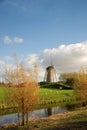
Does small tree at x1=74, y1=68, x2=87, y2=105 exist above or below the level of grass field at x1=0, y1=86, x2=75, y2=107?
above

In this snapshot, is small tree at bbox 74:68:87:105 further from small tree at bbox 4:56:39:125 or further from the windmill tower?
the windmill tower

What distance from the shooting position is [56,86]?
11869 centimetres

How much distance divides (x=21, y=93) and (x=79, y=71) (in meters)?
24.5

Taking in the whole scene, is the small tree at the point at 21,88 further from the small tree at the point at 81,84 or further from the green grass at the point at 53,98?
the green grass at the point at 53,98

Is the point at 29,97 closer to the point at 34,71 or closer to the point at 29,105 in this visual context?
the point at 29,105

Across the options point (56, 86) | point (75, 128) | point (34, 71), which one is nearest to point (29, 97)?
point (34, 71)

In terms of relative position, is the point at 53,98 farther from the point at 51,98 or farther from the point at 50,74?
the point at 50,74

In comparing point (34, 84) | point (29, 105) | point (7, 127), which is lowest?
point (7, 127)

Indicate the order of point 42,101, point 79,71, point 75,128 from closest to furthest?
point 75,128 < point 79,71 < point 42,101

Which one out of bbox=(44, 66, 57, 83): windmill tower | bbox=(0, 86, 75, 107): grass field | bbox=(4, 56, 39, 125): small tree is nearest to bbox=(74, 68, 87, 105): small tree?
bbox=(0, 86, 75, 107): grass field

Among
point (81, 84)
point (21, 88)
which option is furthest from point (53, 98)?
point (21, 88)

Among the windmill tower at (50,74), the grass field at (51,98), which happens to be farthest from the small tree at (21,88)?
the windmill tower at (50,74)

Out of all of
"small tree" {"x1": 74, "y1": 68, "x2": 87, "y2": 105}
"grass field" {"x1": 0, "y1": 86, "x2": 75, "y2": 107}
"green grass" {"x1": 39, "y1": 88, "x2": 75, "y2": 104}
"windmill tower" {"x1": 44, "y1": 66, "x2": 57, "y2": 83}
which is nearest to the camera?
"small tree" {"x1": 74, "y1": 68, "x2": 87, "y2": 105}

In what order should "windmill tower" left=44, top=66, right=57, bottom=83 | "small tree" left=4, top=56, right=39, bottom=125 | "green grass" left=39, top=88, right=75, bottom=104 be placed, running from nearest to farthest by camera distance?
1. "small tree" left=4, top=56, right=39, bottom=125
2. "green grass" left=39, top=88, right=75, bottom=104
3. "windmill tower" left=44, top=66, right=57, bottom=83
